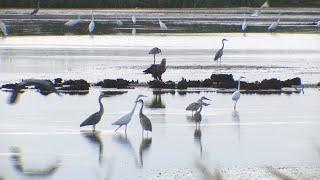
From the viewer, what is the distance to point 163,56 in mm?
31609

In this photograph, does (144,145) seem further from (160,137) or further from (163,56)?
(163,56)

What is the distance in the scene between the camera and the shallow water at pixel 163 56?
25703mm

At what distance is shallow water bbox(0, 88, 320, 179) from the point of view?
12531mm

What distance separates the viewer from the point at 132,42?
3859 cm

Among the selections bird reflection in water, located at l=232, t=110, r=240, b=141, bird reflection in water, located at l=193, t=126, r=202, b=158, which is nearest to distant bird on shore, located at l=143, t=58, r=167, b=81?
bird reflection in water, located at l=232, t=110, r=240, b=141

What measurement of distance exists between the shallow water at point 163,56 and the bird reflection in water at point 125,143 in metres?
8.96

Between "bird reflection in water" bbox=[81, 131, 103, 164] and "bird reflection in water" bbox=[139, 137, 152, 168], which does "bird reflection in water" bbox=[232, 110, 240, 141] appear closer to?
"bird reflection in water" bbox=[139, 137, 152, 168]

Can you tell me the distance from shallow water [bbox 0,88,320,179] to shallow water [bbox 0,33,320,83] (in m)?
5.11

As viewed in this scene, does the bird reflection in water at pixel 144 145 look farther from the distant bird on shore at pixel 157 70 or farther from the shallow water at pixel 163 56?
the shallow water at pixel 163 56

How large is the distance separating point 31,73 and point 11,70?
3.78 feet

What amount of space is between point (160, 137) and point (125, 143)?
76 centimetres

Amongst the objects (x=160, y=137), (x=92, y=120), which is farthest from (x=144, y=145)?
(x=92, y=120)
